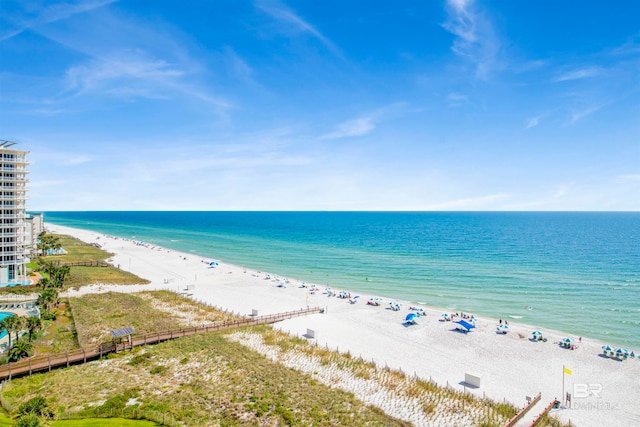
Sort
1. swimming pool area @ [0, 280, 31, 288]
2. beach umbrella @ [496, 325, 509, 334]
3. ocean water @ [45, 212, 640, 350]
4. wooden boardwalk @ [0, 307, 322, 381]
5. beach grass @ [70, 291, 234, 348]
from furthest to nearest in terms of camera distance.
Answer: swimming pool area @ [0, 280, 31, 288], ocean water @ [45, 212, 640, 350], beach umbrella @ [496, 325, 509, 334], beach grass @ [70, 291, 234, 348], wooden boardwalk @ [0, 307, 322, 381]

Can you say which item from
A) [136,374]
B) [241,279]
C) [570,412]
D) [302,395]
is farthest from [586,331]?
[241,279]

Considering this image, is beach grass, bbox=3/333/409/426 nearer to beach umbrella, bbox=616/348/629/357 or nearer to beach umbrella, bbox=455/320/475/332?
beach umbrella, bbox=455/320/475/332

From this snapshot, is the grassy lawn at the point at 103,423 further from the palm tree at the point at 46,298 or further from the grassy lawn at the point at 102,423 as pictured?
the palm tree at the point at 46,298

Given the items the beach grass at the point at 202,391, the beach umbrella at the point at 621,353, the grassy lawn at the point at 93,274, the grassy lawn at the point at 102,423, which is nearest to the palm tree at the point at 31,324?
the beach grass at the point at 202,391

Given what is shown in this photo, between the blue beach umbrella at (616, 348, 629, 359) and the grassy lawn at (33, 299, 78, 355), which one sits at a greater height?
the blue beach umbrella at (616, 348, 629, 359)

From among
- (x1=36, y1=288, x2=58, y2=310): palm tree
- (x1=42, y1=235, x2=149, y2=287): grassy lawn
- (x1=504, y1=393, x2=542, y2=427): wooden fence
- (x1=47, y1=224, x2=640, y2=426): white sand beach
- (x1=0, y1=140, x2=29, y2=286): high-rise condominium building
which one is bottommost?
(x1=47, y1=224, x2=640, y2=426): white sand beach

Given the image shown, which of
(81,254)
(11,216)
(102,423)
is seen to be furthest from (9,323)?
(81,254)

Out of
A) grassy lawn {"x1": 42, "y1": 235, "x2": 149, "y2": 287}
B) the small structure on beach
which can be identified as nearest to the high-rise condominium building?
grassy lawn {"x1": 42, "y1": 235, "x2": 149, "y2": 287}
